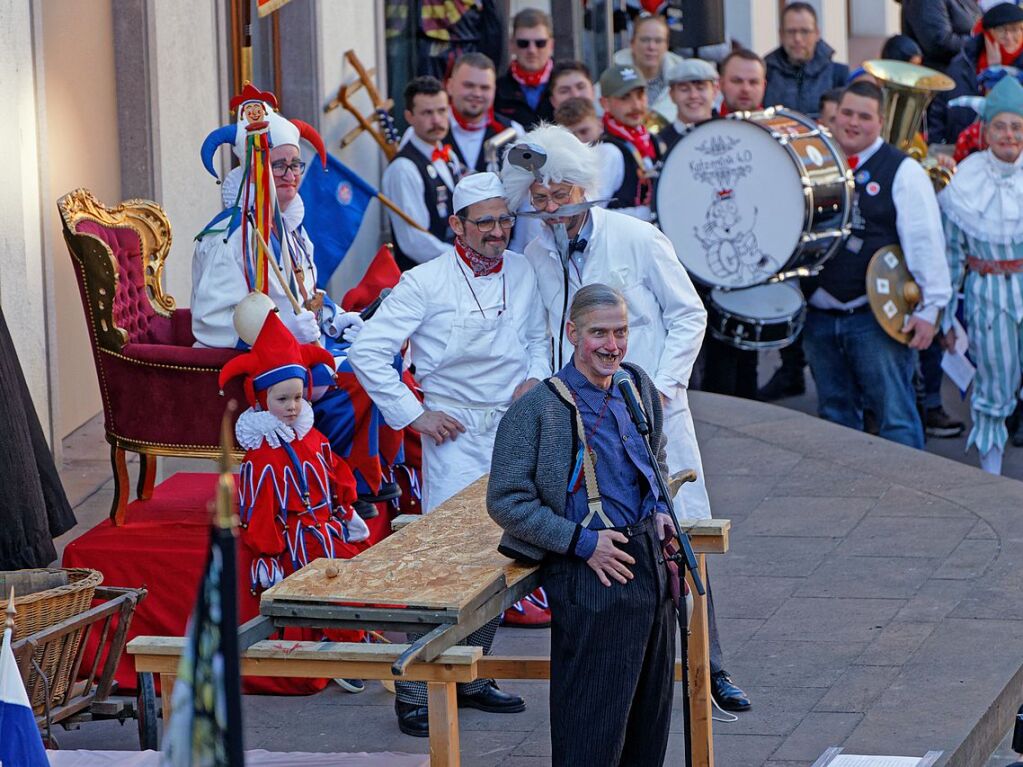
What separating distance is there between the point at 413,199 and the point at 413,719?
16.6 feet

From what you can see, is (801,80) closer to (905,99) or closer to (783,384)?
(905,99)

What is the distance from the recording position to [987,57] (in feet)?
47.6

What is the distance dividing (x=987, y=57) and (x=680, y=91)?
4077mm

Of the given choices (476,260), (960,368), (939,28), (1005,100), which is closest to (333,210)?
(476,260)

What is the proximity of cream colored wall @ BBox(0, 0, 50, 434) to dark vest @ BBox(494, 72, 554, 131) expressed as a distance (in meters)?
4.55

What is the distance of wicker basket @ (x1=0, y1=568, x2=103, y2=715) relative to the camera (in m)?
5.53

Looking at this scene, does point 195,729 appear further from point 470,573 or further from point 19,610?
point 19,610

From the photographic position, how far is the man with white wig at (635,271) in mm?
6336

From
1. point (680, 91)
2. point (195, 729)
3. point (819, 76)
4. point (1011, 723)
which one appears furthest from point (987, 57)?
point (195, 729)

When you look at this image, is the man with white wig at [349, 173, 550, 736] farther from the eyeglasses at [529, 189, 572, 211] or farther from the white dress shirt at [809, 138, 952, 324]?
the white dress shirt at [809, 138, 952, 324]

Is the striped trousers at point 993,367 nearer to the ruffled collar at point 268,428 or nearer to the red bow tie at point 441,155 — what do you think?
the red bow tie at point 441,155

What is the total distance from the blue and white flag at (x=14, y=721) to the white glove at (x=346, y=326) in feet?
10.8

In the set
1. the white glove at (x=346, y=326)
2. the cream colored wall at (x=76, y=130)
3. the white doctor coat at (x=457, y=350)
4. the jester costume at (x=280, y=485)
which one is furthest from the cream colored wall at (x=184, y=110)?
the white doctor coat at (x=457, y=350)

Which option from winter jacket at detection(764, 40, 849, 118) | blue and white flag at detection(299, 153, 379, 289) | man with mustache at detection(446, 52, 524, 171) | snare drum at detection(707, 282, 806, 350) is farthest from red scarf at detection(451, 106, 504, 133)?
winter jacket at detection(764, 40, 849, 118)
